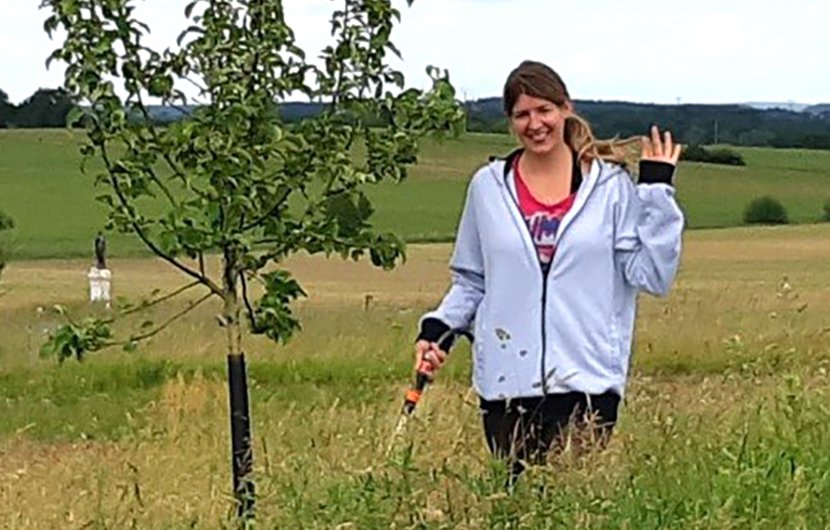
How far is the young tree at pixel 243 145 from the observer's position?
5.58 m

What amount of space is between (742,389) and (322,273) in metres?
33.1

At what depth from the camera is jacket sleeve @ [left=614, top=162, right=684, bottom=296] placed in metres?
4.55

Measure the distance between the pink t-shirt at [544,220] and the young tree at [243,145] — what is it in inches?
46.9

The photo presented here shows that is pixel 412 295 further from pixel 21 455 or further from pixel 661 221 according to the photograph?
pixel 661 221

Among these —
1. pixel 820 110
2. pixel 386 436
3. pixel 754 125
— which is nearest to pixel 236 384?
pixel 386 436

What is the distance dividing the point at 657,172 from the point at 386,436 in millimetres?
1105

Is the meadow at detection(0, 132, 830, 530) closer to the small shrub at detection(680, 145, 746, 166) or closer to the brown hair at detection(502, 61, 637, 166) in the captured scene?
the brown hair at detection(502, 61, 637, 166)

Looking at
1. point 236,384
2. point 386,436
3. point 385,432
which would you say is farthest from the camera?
point 236,384

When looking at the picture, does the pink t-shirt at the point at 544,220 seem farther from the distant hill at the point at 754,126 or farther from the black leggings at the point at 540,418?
the distant hill at the point at 754,126

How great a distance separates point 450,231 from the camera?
51.2 meters

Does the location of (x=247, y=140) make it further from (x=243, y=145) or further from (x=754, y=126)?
(x=754, y=126)

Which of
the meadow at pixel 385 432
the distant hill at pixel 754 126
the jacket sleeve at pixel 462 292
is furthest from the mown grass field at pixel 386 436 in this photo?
the distant hill at pixel 754 126

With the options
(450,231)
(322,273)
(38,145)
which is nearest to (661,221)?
(322,273)

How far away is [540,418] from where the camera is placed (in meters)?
4.71
